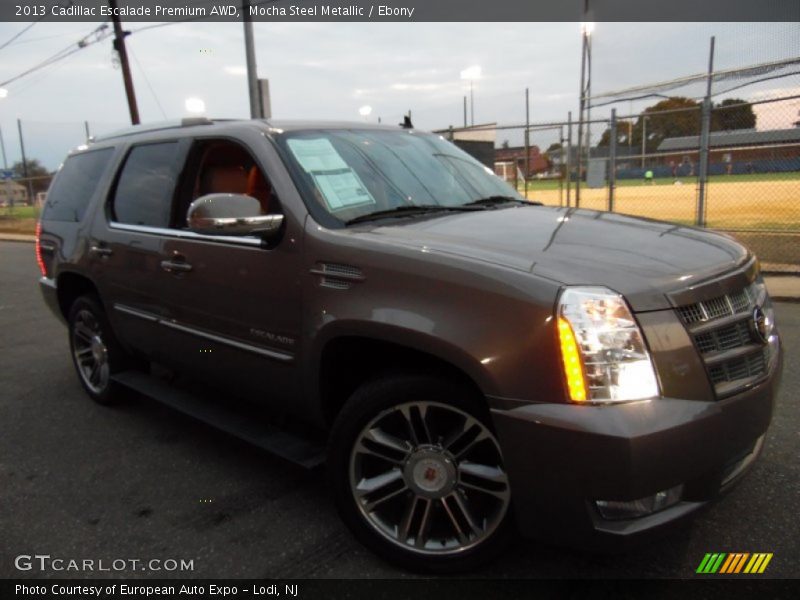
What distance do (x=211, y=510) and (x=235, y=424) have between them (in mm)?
451

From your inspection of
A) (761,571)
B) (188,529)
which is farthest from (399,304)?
(761,571)

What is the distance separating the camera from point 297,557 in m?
2.67

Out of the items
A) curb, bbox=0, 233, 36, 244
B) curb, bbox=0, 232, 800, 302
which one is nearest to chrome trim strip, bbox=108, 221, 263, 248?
curb, bbox=0, 232, 800, 302

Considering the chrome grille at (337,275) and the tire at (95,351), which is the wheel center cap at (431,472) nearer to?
the chrome grille at (337,275)

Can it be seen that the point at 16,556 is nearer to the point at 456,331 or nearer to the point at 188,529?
the point at 188,529

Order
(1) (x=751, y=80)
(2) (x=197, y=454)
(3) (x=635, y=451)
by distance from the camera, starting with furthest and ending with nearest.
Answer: (1) (x=751, y=80)
(2) (x=197, y=454)
(3) (x=635, y=451)

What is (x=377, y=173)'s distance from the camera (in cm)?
328

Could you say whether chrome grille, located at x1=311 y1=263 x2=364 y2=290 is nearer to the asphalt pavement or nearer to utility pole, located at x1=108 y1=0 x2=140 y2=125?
the asphalt pavement

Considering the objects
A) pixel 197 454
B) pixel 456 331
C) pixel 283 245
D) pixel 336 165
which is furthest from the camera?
pixel 197 454

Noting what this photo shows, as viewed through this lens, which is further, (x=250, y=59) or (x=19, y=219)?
(x=19, y=219)

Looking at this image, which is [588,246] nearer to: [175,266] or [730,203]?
[175,266]

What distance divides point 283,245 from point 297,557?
1336 millimetres

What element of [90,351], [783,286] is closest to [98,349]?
[90,351]

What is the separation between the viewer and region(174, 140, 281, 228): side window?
3.51m
